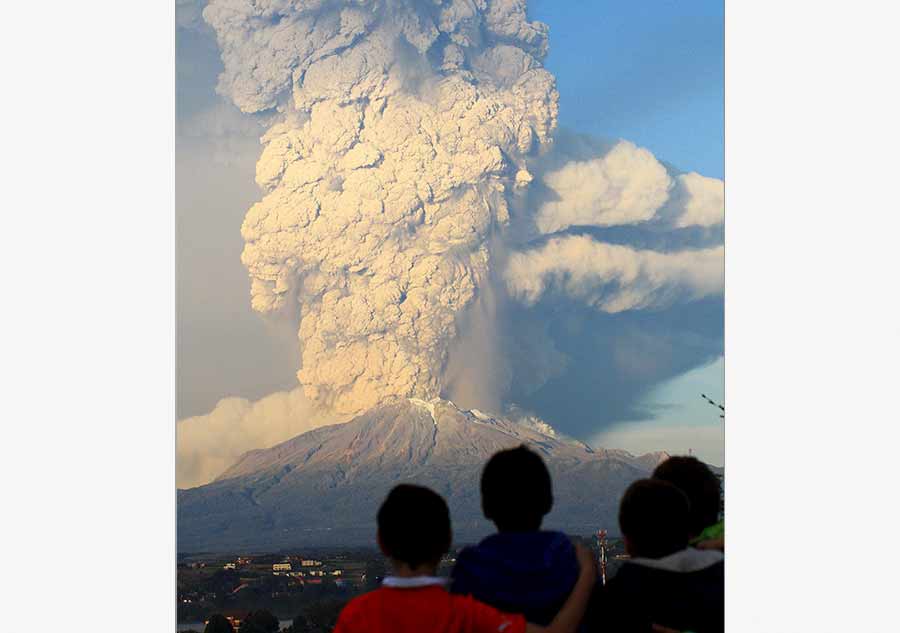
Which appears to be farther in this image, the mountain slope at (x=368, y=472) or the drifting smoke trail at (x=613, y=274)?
the drifting smoke trail at (x=613, y=274)

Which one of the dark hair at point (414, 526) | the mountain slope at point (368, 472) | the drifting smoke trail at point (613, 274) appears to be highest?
the drifting smoke trail at point (613, 274)

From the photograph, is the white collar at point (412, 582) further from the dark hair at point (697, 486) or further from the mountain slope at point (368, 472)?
the mountain slope at point (368, 472)

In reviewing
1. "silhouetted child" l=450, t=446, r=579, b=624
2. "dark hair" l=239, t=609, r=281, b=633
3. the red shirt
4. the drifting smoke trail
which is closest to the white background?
"silhouetted child" l=450, t=446, r=579, b=624

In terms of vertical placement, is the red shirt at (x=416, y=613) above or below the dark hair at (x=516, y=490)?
below
